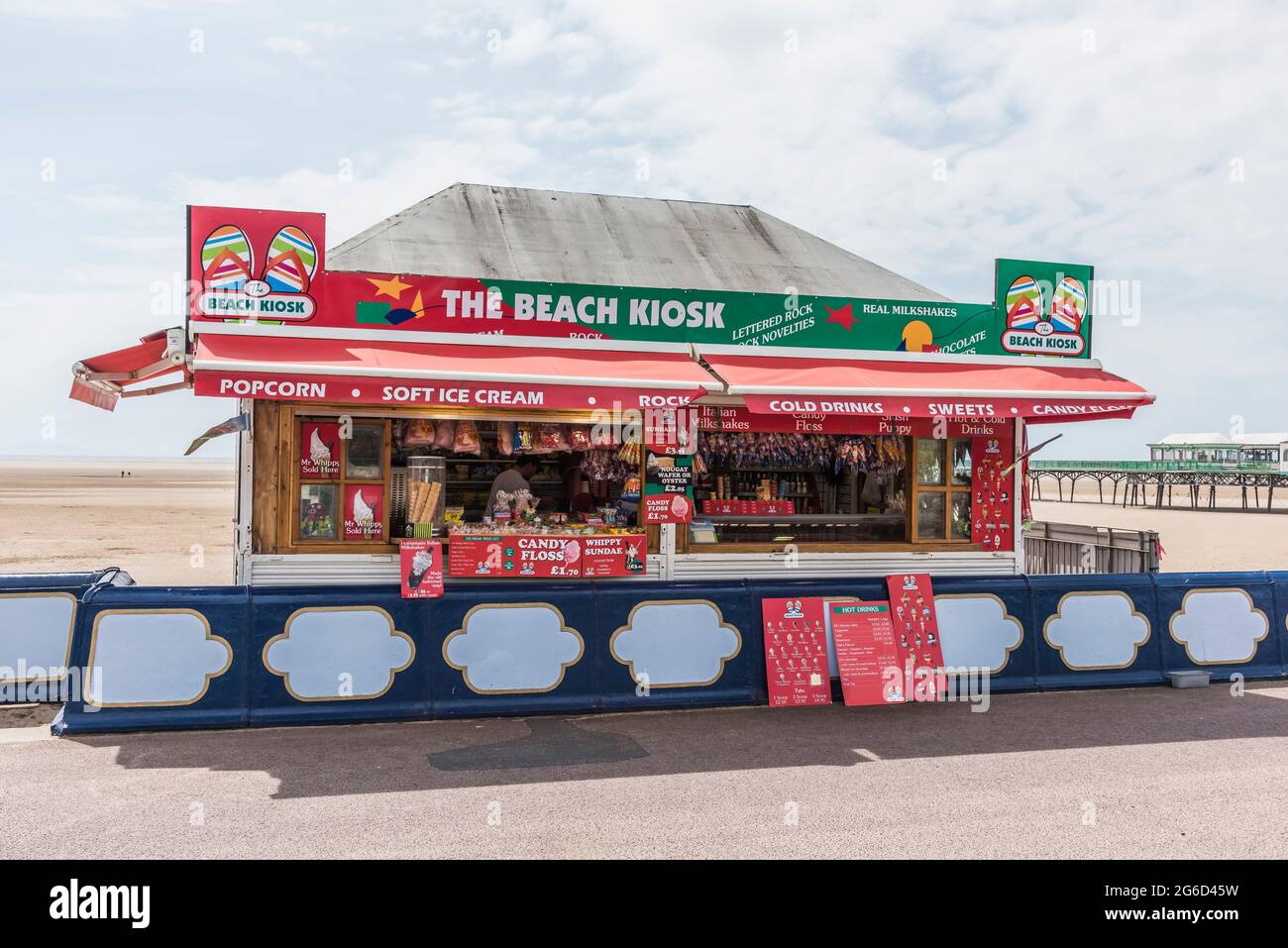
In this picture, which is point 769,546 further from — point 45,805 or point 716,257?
point 45,805

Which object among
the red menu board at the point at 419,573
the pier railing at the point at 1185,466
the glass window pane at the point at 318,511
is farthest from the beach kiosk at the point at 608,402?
the pier railing at the point at 1185,466

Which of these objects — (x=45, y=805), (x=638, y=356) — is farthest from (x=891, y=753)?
(x=45, y=805)

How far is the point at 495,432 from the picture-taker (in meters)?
9.05

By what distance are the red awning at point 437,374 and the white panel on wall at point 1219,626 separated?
533cm

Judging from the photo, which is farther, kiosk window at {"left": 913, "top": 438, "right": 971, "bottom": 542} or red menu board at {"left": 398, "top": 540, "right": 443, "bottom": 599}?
kiosk window at {"left": 913, "top": 438, "right": 971, "bottom": 542}

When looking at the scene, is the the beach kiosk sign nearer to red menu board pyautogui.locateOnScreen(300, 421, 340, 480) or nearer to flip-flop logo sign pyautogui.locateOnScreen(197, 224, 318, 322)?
flip-flop logo sign pyautogui.locateOnScreen(197, 224, 318, 322)

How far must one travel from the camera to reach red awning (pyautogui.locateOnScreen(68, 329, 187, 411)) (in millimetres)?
7600

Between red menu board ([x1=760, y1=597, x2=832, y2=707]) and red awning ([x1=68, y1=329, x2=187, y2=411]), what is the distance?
562 centimetres

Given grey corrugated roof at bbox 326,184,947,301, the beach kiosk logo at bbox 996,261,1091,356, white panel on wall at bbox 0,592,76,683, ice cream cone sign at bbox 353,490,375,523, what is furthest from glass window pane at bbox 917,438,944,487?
white panel on wall at bbox 0,592,76,683

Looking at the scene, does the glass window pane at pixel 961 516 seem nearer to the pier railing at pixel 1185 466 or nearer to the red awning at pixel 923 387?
the red awning at pixel 923 387

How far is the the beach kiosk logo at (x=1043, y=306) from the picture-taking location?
9594 millimetres

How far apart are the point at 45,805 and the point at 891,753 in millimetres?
5566

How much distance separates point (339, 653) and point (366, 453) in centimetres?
204

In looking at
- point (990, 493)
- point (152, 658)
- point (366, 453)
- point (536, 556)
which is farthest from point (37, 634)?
point (990, 493)
